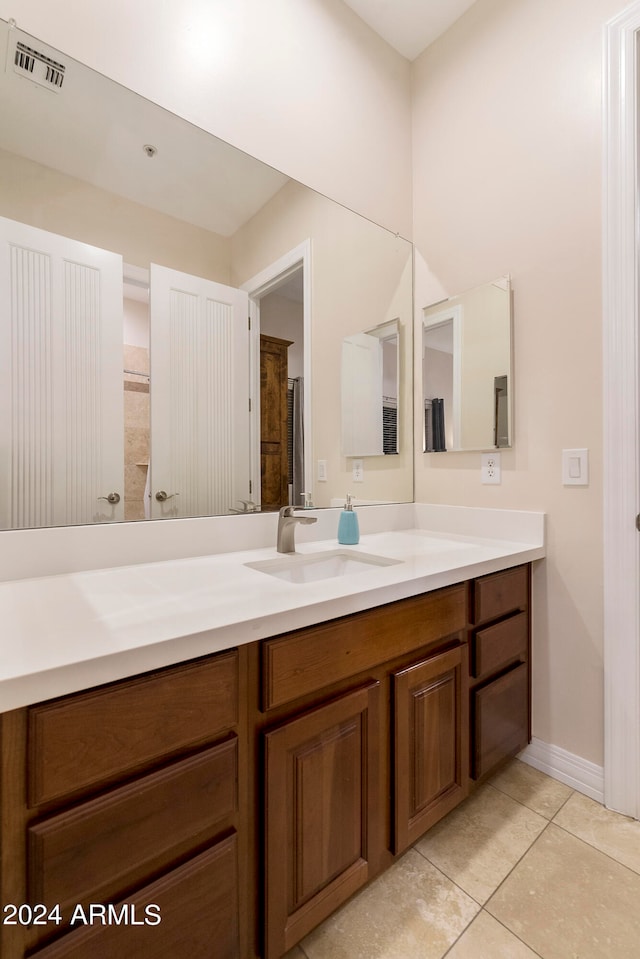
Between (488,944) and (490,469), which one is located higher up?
(490,469)

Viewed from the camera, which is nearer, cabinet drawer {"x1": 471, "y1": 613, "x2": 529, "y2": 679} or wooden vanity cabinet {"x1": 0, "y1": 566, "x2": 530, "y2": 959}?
wooden vanity cabinet {"x1": 0, "y1": 566, "x2": 530, "y2": 959}

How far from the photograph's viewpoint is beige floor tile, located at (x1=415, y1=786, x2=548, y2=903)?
113 centimetres

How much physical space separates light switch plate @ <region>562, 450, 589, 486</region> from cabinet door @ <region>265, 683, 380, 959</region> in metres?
0.97

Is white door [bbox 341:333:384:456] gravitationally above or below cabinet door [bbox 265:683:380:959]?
above

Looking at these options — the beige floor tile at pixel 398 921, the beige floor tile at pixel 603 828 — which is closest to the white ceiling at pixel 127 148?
the beige floor tile at pixel 398 921

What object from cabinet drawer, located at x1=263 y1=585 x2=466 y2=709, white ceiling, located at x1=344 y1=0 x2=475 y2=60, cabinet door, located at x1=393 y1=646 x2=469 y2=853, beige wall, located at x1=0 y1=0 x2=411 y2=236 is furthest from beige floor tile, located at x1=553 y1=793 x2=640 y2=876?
white ceiling, located at x1=344 y1=0 x2=475 y2=60

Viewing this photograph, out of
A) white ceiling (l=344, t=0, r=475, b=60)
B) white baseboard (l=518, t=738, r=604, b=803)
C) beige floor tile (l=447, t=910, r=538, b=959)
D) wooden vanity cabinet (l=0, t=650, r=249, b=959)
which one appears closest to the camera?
wooden vanity cabinet (l=0, t=650, r=249, b=959)

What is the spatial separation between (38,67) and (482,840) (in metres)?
2.39

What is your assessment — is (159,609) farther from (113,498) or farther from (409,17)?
(409,17)

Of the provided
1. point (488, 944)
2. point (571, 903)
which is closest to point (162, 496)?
Result: point (488, 944)

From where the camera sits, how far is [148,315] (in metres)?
1.26

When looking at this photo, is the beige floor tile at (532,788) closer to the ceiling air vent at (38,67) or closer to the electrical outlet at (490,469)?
the electrical outlet at (490,469)

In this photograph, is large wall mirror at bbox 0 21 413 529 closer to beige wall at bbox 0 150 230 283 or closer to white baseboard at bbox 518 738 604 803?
beige wall at bbox 0 150 230 283

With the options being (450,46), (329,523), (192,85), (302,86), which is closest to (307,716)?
(329,523)
